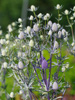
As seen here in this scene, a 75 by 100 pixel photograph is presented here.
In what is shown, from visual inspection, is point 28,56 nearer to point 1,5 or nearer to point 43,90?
point 43,90

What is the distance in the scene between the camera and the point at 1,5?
15.0m

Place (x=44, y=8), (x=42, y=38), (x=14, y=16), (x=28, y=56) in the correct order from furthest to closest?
1. (x=14, y=16)
2. (x=44, y=8)
3. (x=42, y=38)
4. (x=28, y=56)

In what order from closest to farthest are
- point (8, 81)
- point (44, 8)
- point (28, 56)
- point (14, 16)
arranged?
point (28, 56) → point (8, 81) → point (44, 8) → point (14, 16)

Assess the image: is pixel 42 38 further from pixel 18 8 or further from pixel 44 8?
pixel 18 8

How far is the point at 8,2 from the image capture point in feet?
48.2

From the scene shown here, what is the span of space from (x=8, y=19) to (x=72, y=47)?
1330 centimetres

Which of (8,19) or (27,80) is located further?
(8,19)

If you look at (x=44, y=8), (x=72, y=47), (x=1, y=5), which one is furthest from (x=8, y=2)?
(x=72, y=47)

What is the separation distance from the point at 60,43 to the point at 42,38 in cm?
21

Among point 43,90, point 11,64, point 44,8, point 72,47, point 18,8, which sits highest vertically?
point 18,8

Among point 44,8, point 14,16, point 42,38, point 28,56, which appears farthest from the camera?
point 14,16

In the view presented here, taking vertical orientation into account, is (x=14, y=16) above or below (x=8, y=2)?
below

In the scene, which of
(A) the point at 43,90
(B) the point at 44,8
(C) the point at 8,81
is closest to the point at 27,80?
(A) the point at 43,90

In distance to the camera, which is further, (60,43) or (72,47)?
(72,47)
